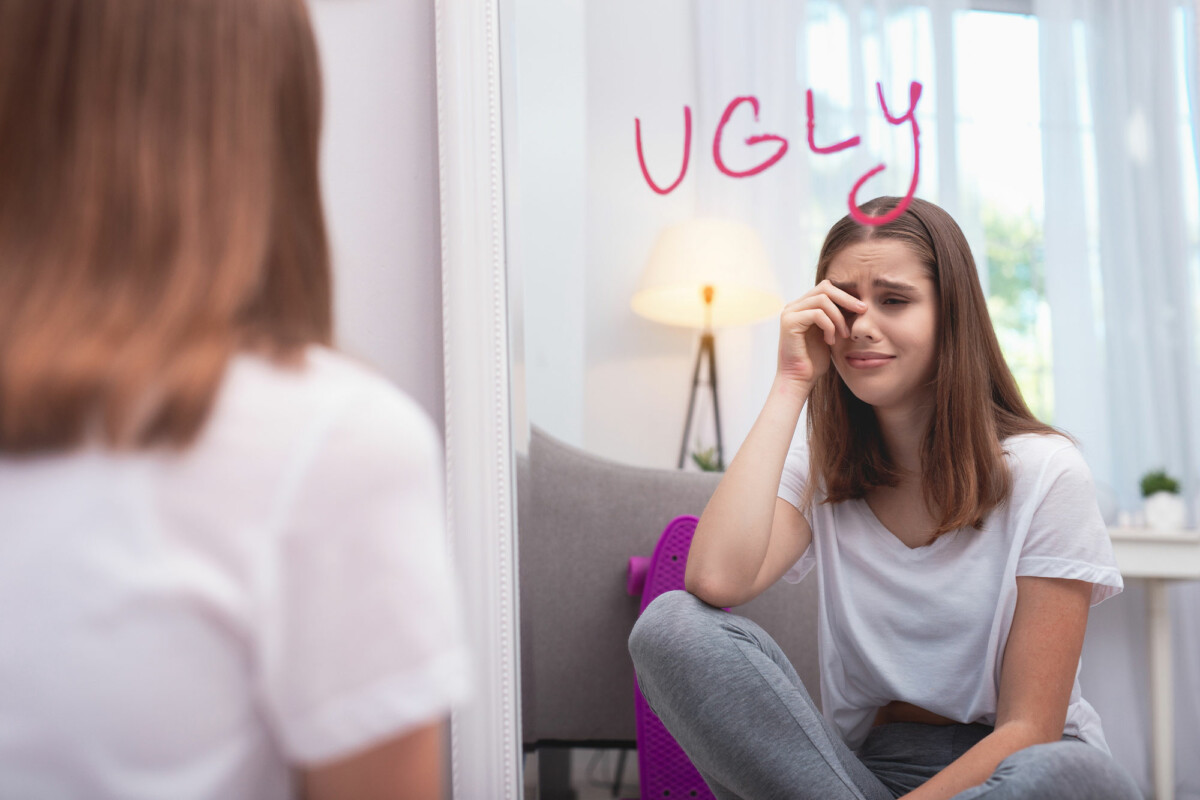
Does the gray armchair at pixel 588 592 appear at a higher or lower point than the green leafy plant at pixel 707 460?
lower

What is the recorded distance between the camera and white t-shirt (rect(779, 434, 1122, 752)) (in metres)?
0.94

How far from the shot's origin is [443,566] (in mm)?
379

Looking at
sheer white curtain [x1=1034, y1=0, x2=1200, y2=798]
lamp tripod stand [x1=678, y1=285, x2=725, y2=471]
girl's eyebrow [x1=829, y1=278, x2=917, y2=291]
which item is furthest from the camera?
lamp tripod stand [x1=678, y1=285, x2=725, y2=471]

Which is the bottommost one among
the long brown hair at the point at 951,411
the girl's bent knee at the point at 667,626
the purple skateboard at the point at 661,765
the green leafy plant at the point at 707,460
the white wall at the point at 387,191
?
the purple skateboard at the point at 661,765

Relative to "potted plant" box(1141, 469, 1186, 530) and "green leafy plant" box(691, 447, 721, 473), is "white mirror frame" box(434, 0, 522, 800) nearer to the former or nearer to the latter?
"green leafy plant" box(691, 447, 721, 473)

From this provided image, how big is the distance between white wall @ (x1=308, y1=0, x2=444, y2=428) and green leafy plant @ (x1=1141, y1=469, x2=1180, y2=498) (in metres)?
1.78

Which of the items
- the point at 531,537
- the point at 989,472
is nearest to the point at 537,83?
the point at 531,537

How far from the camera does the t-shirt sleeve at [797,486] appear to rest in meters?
1.14

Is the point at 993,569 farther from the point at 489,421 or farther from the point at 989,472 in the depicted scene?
the point at 489,421

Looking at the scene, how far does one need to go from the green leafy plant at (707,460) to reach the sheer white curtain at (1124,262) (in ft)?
2.97

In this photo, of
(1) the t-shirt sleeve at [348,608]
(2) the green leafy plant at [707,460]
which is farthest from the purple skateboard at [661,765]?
(2) the green leafy plant at [707,460]

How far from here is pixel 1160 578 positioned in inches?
74.9

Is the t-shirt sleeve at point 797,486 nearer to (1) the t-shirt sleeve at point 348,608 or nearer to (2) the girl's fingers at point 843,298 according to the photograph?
(2) the girl's fingers at point 843,298

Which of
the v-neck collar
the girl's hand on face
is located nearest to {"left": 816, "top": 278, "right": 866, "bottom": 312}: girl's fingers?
the girl's hand on face
